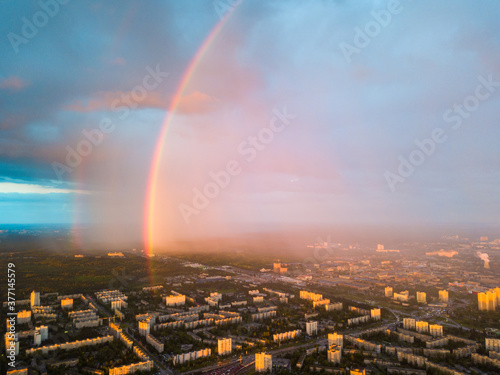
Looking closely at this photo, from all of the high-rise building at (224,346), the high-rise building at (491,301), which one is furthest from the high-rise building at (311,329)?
the high-rise building at (491,301)

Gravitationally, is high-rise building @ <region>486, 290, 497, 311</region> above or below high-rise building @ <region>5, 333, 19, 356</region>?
below

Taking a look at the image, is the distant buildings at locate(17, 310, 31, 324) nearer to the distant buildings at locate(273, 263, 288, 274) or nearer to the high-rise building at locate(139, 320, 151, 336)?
the high-rise building at locate(139, 320, 151, 336)

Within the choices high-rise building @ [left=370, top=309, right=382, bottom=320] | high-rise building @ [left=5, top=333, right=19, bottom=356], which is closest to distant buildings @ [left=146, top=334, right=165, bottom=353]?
high-rise building @ [left=5, top=333, right=19, bottom=356]

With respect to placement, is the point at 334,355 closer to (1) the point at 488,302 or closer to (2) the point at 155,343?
(2) the point at 155,343

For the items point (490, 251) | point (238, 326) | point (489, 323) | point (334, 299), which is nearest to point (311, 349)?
point (238, 326)

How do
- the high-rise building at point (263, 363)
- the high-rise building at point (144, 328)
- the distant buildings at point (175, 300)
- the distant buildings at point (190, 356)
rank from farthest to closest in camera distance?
the distant buildings at point (175, 300) → the high-rise building at point (144, 328) → the distant buildings at point (190, 356) → the high-rise building at point (263, 363)

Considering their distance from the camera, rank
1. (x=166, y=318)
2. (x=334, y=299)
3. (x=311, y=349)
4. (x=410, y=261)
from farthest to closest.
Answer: (x=410, y=261) → (x=334, y=299) → (x=166, y=318) → (x=311, y=349)

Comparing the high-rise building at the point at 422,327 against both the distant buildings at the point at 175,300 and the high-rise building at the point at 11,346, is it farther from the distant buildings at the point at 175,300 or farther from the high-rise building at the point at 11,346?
the high-rise building at the point at 11,346

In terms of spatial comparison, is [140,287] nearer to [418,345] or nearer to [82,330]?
[82,330]
